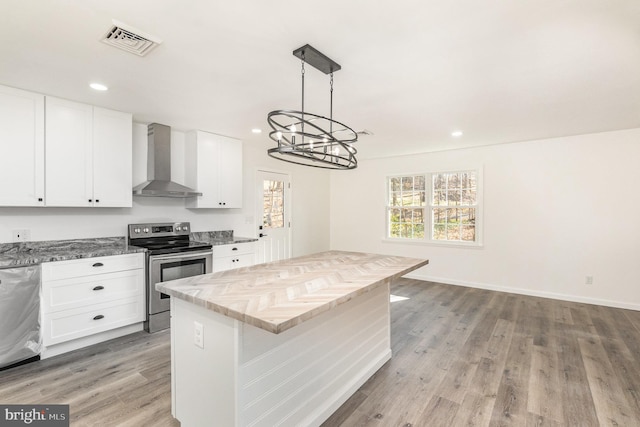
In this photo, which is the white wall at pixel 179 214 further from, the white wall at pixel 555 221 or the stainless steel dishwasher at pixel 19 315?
the white wall at pixel 555 221

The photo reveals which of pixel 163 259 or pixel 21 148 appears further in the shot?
pixel 163 259

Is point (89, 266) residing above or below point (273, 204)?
below

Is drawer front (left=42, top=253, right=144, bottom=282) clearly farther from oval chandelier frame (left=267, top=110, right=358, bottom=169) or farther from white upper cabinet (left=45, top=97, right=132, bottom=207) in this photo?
oval chandelier frame (left=267, top=110, right=358, bottom=169)

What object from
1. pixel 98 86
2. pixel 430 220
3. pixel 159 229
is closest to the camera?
pixel 98 86

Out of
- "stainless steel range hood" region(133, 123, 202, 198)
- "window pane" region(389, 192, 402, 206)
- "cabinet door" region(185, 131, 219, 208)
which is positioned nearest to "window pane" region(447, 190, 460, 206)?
"window pane" region(389, 192, 402, 206)

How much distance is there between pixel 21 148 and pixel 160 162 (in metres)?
1.28

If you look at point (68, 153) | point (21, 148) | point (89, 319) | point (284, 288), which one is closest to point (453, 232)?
point (284, 288)

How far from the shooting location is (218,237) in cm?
471

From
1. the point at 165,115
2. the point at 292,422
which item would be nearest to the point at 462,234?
the point at 292,422

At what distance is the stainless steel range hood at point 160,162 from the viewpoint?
12.3ft

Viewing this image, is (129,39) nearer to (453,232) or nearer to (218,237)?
(218,237)

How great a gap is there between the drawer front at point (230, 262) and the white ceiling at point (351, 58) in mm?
1778

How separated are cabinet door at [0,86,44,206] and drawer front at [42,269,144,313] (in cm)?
81

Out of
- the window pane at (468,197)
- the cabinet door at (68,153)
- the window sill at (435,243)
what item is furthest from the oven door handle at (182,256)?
the window pane at (468,197)
